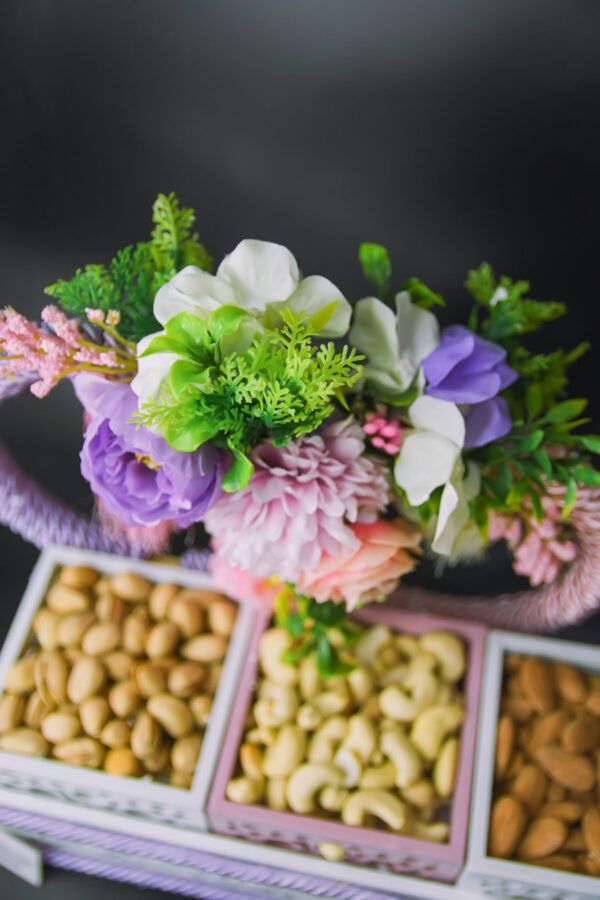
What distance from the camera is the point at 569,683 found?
0.77 metres

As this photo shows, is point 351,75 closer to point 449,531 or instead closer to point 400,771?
point 449,531

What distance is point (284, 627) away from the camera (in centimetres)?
78

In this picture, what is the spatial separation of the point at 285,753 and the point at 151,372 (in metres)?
0.43

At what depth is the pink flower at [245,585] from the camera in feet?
2.40

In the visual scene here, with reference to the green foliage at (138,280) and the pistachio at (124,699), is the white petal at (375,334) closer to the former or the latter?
the green foliage at (138,280)

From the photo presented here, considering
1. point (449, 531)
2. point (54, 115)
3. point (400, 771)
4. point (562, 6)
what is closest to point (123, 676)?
point (400, 771)

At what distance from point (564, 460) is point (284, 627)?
1.07 feet

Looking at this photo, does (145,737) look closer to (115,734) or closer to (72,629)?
(115,734)

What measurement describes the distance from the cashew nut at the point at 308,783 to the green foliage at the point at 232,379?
1.32 ft

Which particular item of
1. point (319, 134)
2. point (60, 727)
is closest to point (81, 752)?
point (60, 727)

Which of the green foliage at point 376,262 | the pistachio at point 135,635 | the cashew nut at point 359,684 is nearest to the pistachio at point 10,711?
the pistachio at point 135,635

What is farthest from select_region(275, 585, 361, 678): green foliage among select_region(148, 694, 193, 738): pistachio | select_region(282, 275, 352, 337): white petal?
select_region(282, 275, 352, 337): white petal

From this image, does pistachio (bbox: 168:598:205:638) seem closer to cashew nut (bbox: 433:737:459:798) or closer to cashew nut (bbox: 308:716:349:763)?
cashew nut (bbox: 308:716:349:763)

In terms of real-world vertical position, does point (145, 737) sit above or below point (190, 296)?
below
